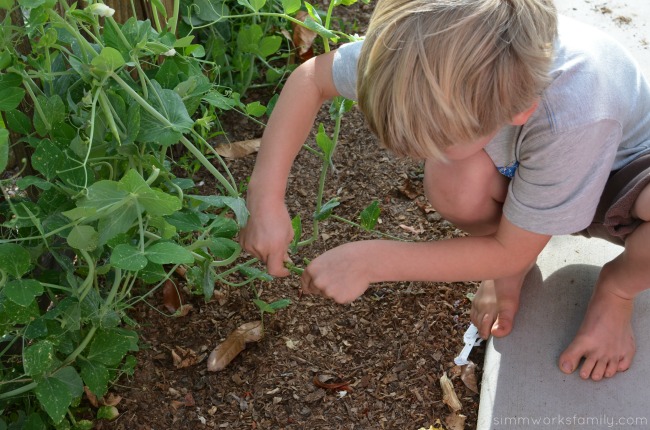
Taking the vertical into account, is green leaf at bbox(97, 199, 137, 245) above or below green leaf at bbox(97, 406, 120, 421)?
above

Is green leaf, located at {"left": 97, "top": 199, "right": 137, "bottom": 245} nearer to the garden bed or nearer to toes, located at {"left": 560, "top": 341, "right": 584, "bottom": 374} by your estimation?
the garden bed

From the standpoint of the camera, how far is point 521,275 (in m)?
1.72

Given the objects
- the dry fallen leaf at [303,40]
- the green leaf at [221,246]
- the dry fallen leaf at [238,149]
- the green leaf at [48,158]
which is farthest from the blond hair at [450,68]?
the dry fallen leaf at [303,40]

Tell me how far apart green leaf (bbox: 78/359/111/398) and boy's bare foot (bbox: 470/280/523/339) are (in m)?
0.75

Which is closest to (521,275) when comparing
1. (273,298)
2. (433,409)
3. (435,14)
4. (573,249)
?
(573,249)

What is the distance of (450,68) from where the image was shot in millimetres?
1160

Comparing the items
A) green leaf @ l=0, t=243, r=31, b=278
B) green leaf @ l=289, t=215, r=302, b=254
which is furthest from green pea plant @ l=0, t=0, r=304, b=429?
green leaf @ l=289, t=215, r=302, b=254

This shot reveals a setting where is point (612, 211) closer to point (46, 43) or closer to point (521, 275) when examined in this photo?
point (521, 275)

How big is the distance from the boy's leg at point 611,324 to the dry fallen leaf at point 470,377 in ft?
0.56

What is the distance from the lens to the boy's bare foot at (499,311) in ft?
5.57

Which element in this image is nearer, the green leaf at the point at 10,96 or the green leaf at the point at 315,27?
the green leaf at the point at 10,96

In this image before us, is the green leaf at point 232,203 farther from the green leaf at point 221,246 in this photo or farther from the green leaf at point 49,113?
the green leaf at point 49,113

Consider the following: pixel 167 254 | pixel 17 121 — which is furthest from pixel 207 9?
pixel 167 254

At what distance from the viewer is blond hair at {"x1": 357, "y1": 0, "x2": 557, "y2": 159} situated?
1162 mm
